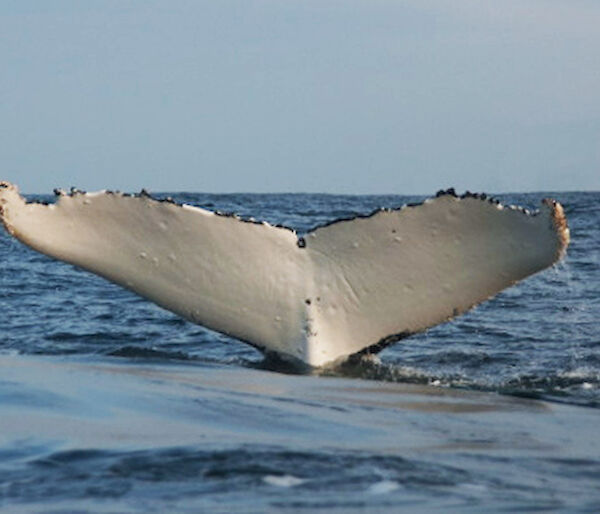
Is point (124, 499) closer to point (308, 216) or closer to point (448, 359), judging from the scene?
point (448, 359)

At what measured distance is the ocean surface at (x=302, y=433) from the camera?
14.6 ft

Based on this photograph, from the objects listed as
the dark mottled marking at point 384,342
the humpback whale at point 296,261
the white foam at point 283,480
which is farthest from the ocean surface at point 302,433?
the humpback whale at point 296,261

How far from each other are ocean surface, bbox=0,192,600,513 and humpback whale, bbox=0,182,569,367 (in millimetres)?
277

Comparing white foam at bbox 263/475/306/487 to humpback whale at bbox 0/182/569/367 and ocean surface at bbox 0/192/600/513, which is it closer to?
ocean surface at bbox 0/192/600/513

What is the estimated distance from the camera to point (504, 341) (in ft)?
38.0

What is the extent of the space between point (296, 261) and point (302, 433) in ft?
6.27

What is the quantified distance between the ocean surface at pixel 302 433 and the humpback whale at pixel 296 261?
277mm

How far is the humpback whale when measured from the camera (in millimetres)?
7059

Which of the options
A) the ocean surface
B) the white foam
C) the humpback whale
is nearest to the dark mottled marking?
the humpback whale

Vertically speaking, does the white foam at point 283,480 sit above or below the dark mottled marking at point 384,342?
below

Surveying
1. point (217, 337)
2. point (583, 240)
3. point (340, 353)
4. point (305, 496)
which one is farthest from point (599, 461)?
point (583, 240)

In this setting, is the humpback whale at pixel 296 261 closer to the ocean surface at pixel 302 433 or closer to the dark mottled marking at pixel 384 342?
the dark mottled marking at pixel 384 342

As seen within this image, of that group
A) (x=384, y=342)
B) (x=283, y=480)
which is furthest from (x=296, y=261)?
(x=283, y=480)

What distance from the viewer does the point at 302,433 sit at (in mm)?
5637
